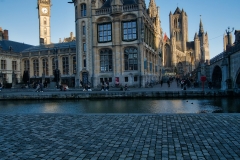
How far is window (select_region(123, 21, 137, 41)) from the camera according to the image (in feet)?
138

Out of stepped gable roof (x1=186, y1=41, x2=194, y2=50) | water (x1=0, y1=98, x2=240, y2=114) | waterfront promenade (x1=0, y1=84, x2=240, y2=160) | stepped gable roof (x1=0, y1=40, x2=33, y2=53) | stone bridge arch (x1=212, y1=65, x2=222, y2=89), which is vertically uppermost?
stepped gable roof (x1=186, y1=41, x2=194, y2=50)

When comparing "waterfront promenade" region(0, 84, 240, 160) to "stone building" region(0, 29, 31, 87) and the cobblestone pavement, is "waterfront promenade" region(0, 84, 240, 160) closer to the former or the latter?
the cobblestone pavement

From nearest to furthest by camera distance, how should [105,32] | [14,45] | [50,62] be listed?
[105,32]
[50,62]
[14,45]

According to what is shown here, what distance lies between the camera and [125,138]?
683cm

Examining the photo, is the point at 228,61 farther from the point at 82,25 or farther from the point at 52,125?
the point at 82,25

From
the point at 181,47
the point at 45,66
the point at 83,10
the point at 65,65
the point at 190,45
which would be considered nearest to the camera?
the point at 83,10

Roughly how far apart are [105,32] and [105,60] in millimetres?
5287

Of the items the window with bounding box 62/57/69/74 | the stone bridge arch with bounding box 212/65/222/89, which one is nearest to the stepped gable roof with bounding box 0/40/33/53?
the window with bounding box 62/57/69/74

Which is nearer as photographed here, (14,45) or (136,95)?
(136,95)

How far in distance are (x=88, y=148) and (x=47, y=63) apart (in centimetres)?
5863

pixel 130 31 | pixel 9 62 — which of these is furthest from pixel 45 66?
pixel 130 31

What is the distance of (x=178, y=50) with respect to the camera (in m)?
127

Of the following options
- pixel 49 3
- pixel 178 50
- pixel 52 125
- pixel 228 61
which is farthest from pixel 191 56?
pixel 52 125

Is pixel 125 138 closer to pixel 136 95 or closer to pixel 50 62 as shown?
pixel 136 95
